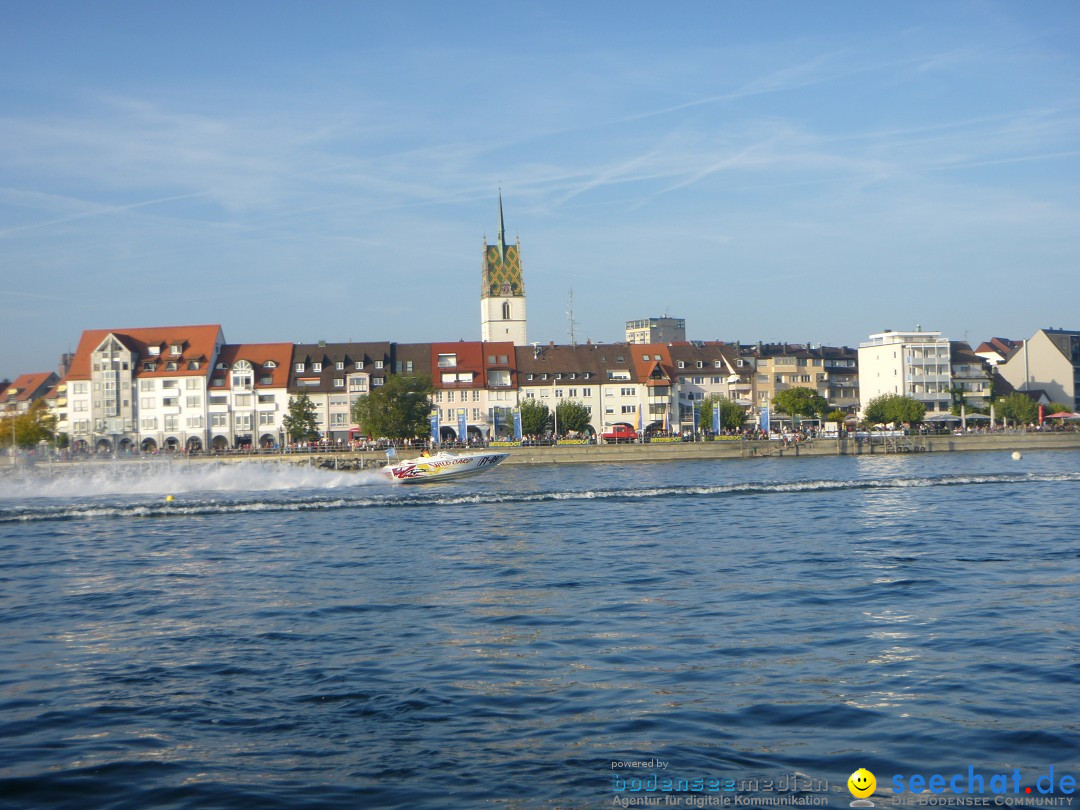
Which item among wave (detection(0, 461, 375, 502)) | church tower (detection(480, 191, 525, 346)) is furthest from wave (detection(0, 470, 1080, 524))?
church tower (detection(480, 191, 525, 346))

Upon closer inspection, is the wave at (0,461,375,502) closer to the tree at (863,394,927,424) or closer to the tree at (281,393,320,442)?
the tree at (281,393,320,442)

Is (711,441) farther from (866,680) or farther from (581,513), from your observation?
(866,680)

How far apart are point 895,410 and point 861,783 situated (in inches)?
3840

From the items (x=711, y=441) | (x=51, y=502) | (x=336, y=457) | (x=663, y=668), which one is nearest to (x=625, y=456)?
(x=711, y=441)

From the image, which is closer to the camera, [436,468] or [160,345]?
[436,468]

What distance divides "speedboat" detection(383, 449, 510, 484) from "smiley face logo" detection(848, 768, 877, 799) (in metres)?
46.1

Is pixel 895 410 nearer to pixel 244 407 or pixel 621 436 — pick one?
pixel 621 436

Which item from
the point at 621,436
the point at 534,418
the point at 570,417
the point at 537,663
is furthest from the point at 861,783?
the point at 570,417

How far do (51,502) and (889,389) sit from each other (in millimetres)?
87240

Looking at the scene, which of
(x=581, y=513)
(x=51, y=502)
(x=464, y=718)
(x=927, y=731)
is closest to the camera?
(x=927, y=731)

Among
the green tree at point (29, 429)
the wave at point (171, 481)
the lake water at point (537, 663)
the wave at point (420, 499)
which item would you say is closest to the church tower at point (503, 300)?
the green tree at point (29, 429)

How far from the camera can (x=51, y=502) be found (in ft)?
155

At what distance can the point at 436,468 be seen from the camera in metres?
54.8

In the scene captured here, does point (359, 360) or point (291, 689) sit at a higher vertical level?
point (359, 360)
